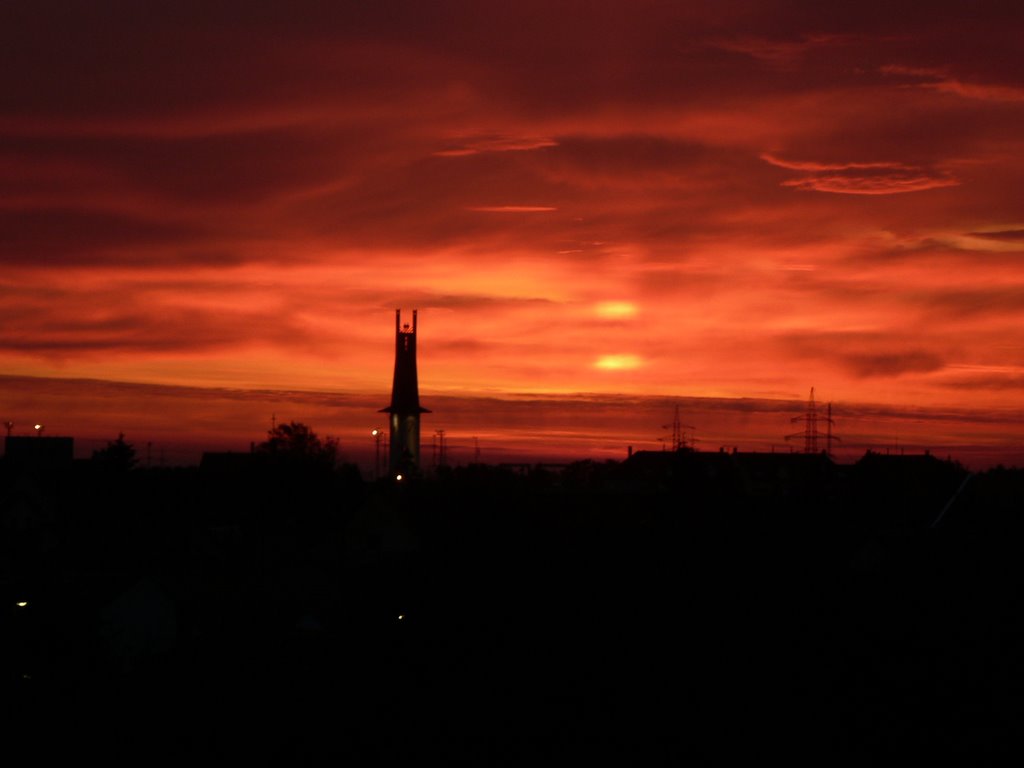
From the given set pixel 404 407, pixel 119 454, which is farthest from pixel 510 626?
pixel 404 407

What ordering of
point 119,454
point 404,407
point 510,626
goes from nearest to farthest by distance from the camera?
point 510,626
point 119,454
point 404,407

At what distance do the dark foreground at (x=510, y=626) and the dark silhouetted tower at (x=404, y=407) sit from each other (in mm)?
97672

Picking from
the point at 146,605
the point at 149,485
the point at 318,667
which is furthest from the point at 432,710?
the point at 149,485

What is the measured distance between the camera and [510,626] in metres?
43.6

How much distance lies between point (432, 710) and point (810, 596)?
18.7 meters

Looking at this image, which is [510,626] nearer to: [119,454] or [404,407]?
[119,454]

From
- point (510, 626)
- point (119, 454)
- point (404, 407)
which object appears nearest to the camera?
point (510, 626)

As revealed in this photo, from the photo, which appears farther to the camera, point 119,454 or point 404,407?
point 404,407

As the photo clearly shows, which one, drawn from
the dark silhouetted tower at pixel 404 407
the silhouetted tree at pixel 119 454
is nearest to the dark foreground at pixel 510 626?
the silhouetted tree at pixel 119 454

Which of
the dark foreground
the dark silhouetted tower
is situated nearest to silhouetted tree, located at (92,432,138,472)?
the dark foreground

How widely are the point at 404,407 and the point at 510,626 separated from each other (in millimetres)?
139303

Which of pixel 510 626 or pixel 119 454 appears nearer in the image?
pixel 510 626

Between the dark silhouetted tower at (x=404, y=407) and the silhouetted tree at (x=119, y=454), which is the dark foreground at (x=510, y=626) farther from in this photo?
the dark silhouetted tower at (x=404, y=407)

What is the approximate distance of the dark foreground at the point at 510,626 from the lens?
1150 inches
